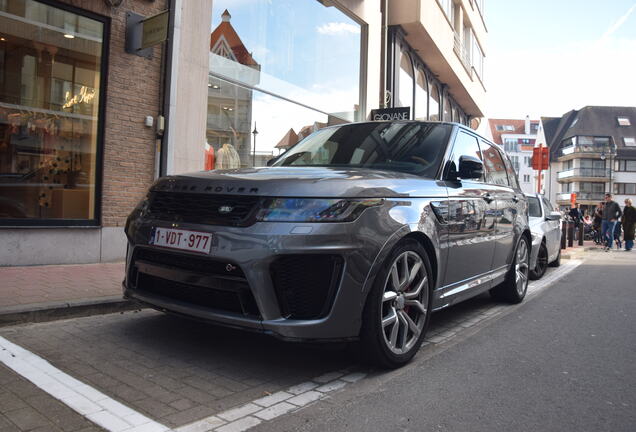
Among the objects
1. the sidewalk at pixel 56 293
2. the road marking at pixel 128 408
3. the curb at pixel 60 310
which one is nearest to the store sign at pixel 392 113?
the sidewalk at pixel 56 293

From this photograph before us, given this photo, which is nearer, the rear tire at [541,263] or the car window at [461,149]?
the car window at [461,149]

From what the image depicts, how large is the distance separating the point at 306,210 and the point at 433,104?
18895 mm

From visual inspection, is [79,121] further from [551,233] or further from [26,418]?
[551,233]

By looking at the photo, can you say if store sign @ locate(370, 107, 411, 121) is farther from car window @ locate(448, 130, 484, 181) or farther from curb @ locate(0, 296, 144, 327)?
curb @ locate(0, 296, 144, 327)

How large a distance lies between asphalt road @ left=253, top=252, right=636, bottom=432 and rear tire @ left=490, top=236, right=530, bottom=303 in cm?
75

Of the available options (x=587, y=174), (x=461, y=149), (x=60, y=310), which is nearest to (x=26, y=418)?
(x=60, y=310)

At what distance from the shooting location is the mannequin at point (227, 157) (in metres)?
9.36

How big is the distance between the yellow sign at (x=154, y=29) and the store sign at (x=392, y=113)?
7.24 metres

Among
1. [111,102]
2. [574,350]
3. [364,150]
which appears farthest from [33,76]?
[574,350]

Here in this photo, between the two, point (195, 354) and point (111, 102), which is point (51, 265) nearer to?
point (111, 102)

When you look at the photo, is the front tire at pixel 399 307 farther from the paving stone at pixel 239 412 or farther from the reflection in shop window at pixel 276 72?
the reflection in shop window at pixel 276 72

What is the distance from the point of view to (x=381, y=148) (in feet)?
14.0

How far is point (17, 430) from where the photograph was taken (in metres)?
2.34

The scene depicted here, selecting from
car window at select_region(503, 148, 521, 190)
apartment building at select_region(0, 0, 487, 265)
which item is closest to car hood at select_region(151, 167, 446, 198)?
car window at select_region(503, 148, 521, 190)
